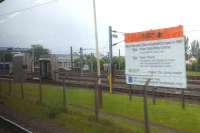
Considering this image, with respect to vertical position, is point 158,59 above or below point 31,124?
above

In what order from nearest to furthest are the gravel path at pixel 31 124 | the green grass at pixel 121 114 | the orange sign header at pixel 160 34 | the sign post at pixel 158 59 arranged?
the sign post at pixel 158 59
the orange sign header at pixel 160 34
the green grass at pixel 121 114
the gravel path at pixel 31 124

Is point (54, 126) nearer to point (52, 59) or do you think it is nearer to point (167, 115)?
point (167, 115)

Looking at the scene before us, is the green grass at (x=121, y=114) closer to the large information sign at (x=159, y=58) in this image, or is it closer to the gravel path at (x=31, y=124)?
the gravel path at (x=31, y=124)

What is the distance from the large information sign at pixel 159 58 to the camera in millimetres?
11625

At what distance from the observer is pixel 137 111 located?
15.9 meters

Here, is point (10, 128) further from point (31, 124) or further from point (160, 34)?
point (160, 34)

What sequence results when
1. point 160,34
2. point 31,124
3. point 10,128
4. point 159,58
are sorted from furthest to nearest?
1. point 31,124
2. point 10,128
3. point 160,34
4. point 159,58

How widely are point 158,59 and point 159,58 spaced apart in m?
0.04

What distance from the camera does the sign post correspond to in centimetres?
1161

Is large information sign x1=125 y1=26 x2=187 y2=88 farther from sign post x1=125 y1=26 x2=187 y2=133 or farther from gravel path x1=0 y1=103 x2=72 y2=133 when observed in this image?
gravel path x1=0 y1=103 x2=72 y2=133

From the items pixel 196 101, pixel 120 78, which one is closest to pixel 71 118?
pixel 196 101

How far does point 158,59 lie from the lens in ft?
39.3

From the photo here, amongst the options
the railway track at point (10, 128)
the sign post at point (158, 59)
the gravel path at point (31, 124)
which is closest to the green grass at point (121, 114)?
the gravel path at point (31, 124)

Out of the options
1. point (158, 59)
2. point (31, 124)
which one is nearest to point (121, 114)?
point (31, 124)
